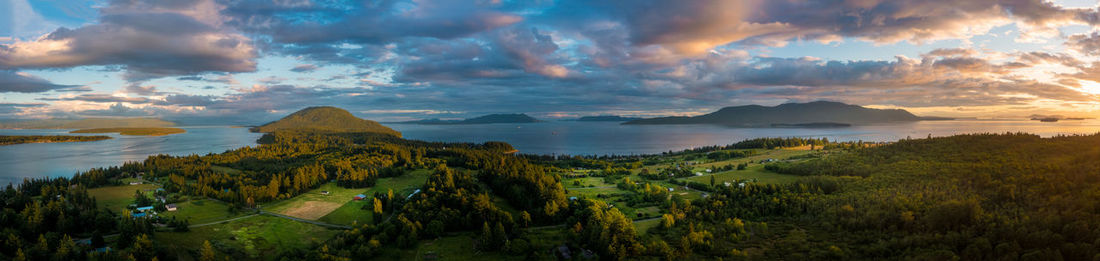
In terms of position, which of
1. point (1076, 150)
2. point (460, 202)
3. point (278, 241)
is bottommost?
point (278, 241)

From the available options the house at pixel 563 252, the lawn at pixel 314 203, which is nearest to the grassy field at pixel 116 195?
Answer: the lawn at pixel 314 203

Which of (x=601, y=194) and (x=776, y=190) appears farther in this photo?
(x=601, y=194)

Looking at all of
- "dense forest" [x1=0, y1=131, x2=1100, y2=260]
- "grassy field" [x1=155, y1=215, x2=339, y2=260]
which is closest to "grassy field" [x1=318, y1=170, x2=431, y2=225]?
"dense forest" [x1=0, y1=131, x2=1100, y2=260]

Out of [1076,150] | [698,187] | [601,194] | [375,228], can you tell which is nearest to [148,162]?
[375,228]

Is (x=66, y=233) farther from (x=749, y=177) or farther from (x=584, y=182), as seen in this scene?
(x=749, y=177)

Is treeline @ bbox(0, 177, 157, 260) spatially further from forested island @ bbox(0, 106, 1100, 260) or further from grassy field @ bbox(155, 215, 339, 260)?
grassy field @ bbox(155, 215, 339, 260)

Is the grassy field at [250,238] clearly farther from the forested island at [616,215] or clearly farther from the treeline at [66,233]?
the treeline at [66,233]

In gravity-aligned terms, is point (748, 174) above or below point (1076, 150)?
below

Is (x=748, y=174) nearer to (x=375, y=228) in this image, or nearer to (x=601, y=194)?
(x=601, y=194)
